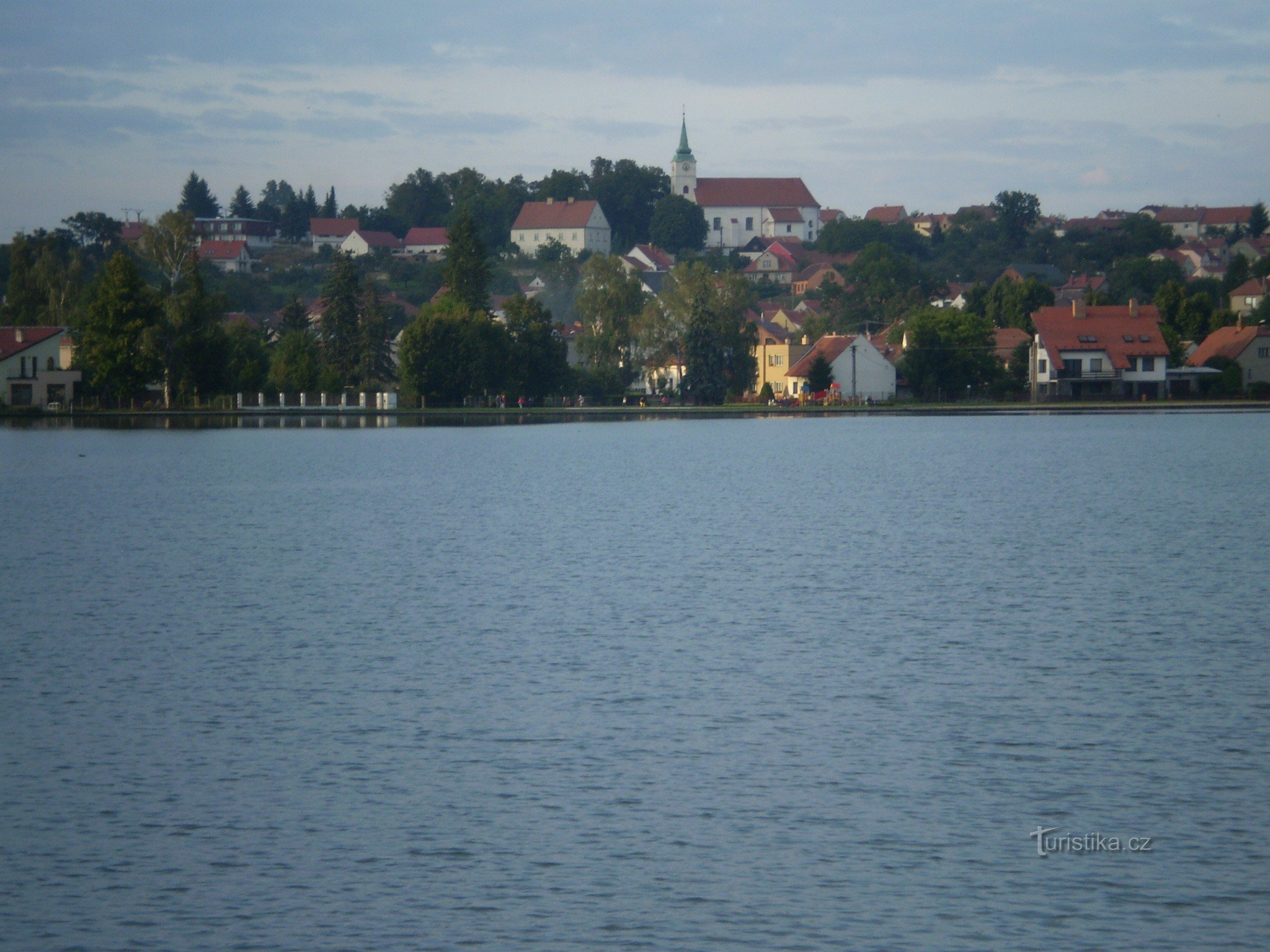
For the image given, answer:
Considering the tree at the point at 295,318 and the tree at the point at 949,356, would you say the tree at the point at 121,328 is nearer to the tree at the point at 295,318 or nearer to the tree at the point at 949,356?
the tree at the point at 295,318

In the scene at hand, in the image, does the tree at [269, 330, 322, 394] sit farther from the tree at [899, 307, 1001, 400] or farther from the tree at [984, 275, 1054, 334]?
the tree at [984, 275, 1054, 334]

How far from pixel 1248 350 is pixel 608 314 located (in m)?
48.4

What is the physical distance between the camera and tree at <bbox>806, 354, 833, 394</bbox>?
4366 inches

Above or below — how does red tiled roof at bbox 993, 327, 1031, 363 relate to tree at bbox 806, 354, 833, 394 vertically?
above

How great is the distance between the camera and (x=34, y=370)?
99.9 meters

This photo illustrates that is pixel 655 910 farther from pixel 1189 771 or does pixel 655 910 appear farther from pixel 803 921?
pixel 1189 771

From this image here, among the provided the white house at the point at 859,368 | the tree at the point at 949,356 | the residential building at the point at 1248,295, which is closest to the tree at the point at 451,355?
the white house at the point at 859,368

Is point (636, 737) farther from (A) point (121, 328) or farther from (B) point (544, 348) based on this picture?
(B) point (544, 348)

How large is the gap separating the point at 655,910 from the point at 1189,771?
586cm

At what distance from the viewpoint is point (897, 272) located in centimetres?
16725

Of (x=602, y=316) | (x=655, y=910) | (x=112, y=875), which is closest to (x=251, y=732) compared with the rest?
(x=112, y=875)

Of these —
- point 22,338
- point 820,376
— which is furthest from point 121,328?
point 820,376
